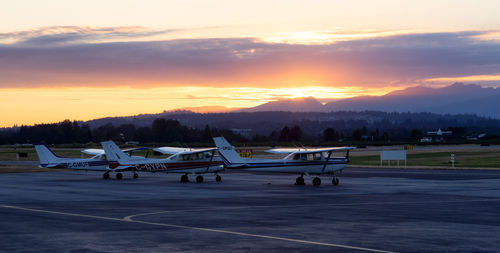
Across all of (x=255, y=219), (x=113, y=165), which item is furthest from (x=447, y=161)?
(x=255, y=219)

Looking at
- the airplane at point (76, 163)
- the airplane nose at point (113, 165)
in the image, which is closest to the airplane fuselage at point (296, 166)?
the airplane nose at point (113, 165)

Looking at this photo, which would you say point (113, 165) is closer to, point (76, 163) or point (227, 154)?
point (76, 163)

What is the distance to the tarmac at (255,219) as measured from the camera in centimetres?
1622

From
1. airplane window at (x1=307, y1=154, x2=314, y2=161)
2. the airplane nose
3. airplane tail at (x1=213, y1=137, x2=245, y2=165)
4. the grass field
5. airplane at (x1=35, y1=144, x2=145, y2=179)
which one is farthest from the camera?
the grass field

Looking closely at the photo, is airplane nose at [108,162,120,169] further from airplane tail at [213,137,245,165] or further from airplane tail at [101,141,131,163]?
airplane tail at [213,137,245,165]

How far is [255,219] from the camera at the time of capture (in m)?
21.8

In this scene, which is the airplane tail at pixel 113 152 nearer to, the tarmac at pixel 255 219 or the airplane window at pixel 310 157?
the tarmac at pixel 255 219

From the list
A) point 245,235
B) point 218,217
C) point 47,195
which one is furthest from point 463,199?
point 47,195

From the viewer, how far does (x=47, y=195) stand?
3369cm

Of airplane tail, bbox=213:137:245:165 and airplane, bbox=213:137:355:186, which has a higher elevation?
airplane tail, bbox=213:137:245:165

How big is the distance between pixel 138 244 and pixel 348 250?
5.03 metres

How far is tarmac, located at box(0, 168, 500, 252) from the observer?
1622 centimetres

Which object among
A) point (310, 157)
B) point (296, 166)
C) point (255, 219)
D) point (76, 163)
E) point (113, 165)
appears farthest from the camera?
point (76, 163)

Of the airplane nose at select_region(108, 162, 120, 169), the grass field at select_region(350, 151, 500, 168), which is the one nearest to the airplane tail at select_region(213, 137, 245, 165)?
the airplane nose at select_region(108, 162, 120, 169)
